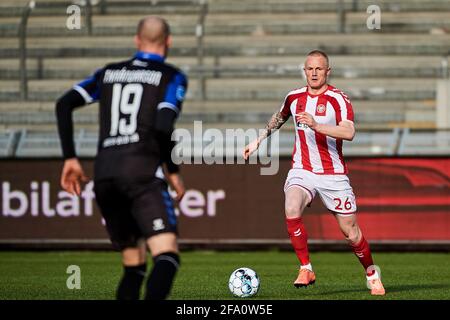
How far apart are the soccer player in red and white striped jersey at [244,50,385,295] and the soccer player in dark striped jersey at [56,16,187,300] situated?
10.6ft

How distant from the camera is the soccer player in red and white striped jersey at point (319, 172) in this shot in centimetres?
1045

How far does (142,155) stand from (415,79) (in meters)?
15.2

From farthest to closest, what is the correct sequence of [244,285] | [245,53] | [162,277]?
1. [245,53]
2. [244,285]
3. [162,277]

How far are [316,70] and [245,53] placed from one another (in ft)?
40.0

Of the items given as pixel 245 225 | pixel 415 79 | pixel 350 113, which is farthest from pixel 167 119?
pixel 415 79

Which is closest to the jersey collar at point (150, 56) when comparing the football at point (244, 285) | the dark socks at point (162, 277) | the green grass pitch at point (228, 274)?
the dark socks at point (162, 277)

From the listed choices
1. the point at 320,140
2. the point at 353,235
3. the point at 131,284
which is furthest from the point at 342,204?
the point at 131,284

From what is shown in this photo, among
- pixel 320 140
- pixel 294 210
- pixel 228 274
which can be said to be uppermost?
pixel 320 140

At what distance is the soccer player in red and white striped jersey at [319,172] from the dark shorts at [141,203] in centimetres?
322

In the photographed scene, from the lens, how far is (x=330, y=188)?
10.6 metres

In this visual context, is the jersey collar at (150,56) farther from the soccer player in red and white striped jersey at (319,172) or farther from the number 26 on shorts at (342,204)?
the number 26 on shorts at (342,204)

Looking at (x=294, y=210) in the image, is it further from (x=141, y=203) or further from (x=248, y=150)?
(x=141, y=203)

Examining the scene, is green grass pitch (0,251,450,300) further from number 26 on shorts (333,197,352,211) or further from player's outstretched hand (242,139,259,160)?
player's outstretched hand (242,139,259,160)

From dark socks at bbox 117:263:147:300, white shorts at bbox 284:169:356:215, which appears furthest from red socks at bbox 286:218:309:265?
dark socks at bbox 117:263:147:300
